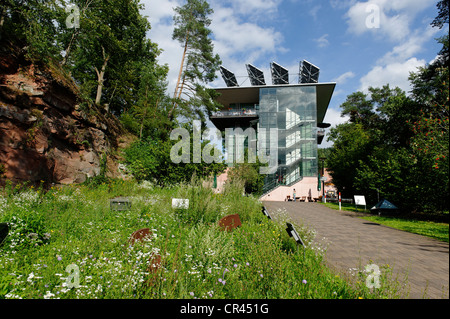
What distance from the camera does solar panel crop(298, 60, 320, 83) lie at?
110 ft

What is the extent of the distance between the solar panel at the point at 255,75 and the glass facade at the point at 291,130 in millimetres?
3227

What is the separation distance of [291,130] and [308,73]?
10.2 m

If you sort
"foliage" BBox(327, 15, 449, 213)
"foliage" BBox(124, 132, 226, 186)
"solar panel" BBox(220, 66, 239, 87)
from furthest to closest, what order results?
"solar panel" BBox(220, 66, 239, 87) < "foliage" BBox(124, 132, 226, 186) < "foliage" BBox(327, 15, 449, 213)

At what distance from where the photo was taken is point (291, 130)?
31938 millimetres

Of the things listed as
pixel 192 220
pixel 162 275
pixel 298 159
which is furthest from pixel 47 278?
pixel 298 159

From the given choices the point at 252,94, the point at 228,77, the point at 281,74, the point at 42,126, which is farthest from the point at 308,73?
the point at 42,126

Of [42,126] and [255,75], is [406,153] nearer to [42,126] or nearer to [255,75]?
[42,126]

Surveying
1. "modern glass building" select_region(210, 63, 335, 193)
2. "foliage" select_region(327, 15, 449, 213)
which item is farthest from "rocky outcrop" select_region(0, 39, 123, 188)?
"modern glass building" select_region(210, 63, 335, 193)

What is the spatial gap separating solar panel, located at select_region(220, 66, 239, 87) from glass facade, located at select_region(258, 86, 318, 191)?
766 centimetres

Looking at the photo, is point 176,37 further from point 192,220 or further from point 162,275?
point 162,275

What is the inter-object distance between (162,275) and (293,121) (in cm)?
3204

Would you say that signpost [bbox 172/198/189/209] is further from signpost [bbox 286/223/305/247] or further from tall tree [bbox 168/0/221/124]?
tall tree [bbox 168/0/221/124]

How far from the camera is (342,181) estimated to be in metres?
26.5

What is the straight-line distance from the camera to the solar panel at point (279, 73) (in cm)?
3500
